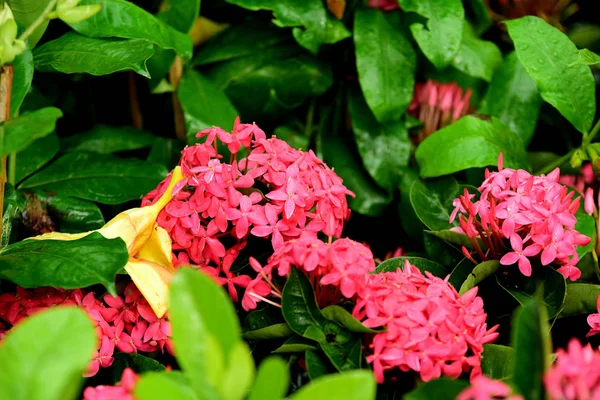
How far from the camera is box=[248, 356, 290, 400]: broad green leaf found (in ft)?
1.60

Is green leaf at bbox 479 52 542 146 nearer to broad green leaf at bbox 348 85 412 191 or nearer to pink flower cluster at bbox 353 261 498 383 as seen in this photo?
broad green leaf at bbox 348 85 412 191

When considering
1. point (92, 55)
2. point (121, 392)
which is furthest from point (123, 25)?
point (121, 392)

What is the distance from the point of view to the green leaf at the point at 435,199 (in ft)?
3.40

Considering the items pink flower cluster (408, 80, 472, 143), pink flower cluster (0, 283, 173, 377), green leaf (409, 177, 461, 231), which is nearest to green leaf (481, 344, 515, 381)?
green leaf (409, 177, 461, 231)

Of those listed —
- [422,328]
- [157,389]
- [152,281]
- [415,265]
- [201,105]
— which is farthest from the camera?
[201,105]

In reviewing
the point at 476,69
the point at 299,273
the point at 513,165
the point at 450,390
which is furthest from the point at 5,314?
the point at 476,69

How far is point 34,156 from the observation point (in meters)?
1.12

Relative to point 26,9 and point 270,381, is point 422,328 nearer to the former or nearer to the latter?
point 270,381

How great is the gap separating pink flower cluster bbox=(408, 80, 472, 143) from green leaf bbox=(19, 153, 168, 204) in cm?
51

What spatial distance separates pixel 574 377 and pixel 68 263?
0.53 metres

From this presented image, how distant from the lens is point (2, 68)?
2.38 ft

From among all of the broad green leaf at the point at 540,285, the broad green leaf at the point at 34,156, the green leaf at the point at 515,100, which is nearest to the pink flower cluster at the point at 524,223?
the broad green leaf at the point at 540,285

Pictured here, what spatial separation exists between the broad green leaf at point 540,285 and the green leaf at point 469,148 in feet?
0.73

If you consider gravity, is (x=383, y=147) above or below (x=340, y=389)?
below
